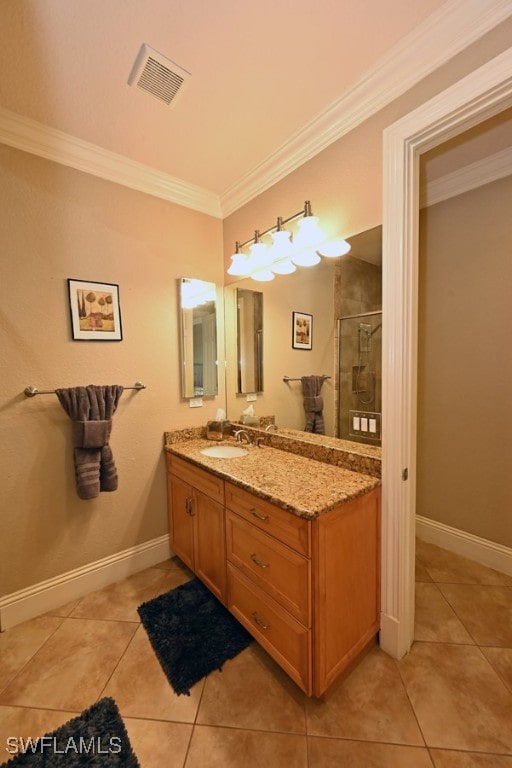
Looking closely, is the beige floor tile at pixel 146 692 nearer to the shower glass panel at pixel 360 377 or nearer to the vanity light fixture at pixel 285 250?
the shower glass panel at pixel 360 377

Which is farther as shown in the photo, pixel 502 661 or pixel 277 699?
pixel 502 661

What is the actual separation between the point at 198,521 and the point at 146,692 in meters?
0.71

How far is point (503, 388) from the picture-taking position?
1892 mm

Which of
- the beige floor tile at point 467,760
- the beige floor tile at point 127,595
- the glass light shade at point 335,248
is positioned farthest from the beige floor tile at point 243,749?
the glass light shade at point 335,248

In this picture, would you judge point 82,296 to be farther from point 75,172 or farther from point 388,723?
point 388,723

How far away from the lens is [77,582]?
1.78m

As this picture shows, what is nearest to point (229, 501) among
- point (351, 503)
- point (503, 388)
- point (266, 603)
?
point (266, 603)

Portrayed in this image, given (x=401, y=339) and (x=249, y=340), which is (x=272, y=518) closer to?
(x=401, y=339)

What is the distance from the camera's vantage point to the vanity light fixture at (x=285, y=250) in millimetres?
1553

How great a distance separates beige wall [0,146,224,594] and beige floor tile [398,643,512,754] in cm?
164

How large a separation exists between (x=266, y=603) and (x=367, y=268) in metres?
1.62

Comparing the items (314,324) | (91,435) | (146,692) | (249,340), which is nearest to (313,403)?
(314,324)

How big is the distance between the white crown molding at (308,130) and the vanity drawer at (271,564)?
196 centimetres

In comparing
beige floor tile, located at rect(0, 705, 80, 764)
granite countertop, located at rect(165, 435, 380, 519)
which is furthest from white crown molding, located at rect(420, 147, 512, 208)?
beige floor tile, located at rect(0, 705, 80, 764)
